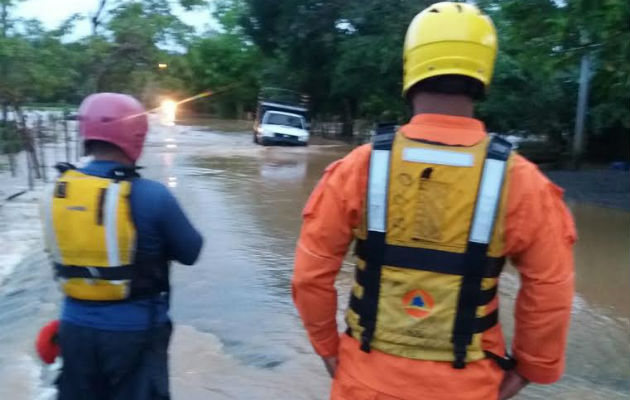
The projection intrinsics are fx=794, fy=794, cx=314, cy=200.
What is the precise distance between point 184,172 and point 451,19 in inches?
718

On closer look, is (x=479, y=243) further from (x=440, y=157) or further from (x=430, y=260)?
(x=440, y=157)

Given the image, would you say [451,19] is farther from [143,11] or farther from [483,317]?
[143,11]

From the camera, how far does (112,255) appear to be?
2891 mm

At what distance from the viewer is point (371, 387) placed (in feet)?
7.17

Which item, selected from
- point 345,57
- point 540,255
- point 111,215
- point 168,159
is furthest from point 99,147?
point 345,57

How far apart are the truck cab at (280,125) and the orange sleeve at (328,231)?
3085 centimetres

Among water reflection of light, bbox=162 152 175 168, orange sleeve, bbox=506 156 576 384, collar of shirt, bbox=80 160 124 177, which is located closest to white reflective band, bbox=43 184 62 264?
collar of shirt, bbox=80 160 124 177

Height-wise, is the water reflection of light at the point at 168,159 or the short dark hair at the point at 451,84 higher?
the short dark hair at the point at 451,84

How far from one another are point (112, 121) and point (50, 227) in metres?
0.45

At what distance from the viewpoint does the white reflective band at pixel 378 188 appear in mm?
2102

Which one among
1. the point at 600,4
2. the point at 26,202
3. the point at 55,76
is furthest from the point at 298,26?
the point at 600,4

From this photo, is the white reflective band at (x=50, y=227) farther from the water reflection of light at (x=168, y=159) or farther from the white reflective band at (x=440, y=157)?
the water reflection of light at (x=168, y=159)

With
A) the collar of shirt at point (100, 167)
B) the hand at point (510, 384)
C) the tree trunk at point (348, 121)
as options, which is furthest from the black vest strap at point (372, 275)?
the tree trunk at point (348, 121)

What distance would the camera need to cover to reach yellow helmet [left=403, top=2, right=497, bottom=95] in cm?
214
